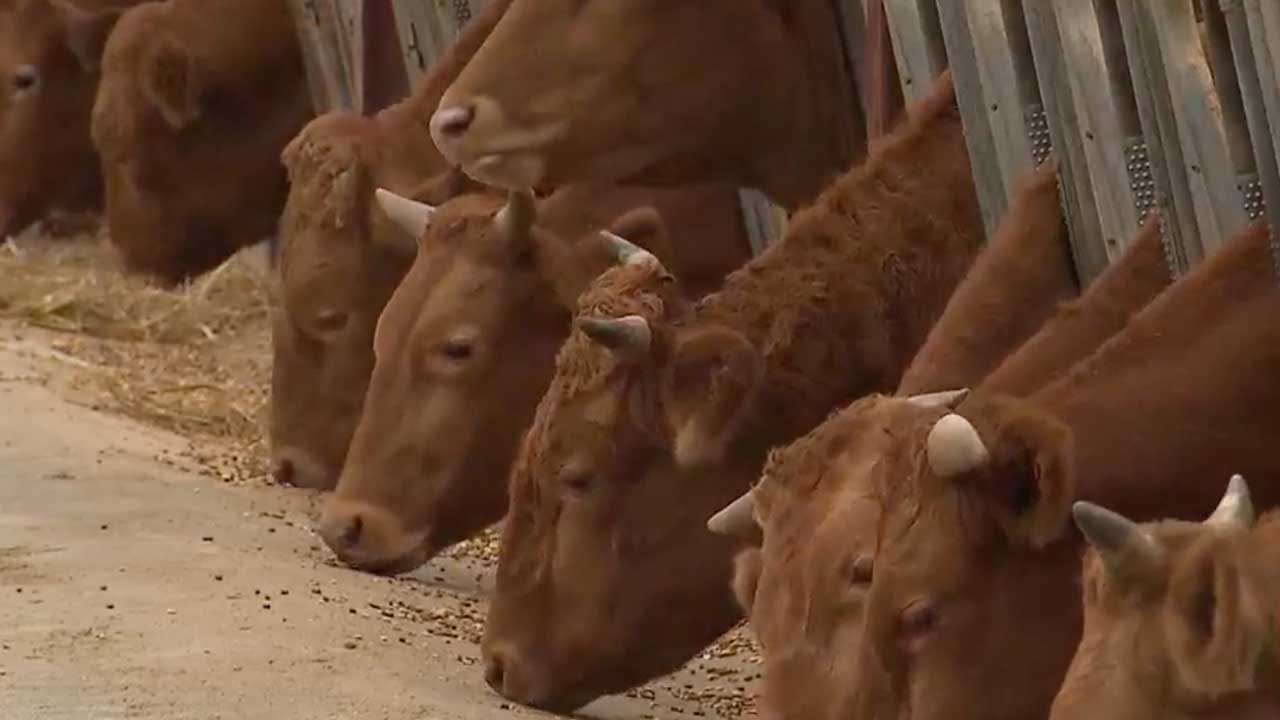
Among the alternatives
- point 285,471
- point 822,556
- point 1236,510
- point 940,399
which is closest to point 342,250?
point 285,471

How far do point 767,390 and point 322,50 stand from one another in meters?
4.64

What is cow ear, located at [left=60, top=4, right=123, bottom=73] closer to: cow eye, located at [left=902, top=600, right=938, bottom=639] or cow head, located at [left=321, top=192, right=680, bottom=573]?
cow head, located at [left=321, top=192, right=680, bottom=573]

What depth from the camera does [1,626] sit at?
6500mm

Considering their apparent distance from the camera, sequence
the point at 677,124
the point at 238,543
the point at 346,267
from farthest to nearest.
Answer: the point at 346,267
the point at 238,543
the point at 677,124

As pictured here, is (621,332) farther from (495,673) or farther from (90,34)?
(90,34)

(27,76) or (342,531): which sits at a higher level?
(27,76)

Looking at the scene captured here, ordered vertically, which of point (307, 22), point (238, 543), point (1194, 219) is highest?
point (307, 22)

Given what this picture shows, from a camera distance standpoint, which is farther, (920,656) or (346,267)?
(346,267)

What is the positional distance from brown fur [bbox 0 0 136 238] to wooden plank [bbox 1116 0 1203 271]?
5.97 meters

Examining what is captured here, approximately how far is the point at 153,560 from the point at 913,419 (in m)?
2.86

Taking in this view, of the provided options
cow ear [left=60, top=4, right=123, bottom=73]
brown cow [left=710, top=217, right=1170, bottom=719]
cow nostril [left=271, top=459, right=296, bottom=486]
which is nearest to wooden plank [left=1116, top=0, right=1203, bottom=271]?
brown cow [left=710, top=217, right=1170, bottom=719]

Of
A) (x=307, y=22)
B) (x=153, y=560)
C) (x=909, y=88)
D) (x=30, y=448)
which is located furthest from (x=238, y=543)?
(x=307, y=22)

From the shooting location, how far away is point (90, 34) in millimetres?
11211

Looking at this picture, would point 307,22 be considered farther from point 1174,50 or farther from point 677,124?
point 1174,50
